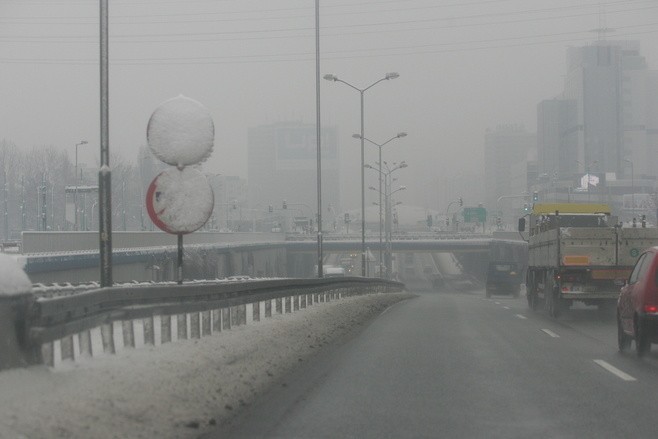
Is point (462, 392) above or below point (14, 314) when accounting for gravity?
below

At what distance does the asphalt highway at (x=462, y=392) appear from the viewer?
30.5 feet

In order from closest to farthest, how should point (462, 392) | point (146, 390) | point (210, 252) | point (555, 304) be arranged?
point (146, 390)
point (462, 392)
point (555, 304)
point (210, 252)

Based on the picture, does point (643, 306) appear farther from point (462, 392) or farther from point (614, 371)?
point (462, 392)

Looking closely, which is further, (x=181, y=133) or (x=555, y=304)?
(x=555, y=304)

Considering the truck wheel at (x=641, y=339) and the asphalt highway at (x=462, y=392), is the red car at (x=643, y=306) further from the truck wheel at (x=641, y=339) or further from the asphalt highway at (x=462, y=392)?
Answer: the asphalt highway at (x=462, y=392)

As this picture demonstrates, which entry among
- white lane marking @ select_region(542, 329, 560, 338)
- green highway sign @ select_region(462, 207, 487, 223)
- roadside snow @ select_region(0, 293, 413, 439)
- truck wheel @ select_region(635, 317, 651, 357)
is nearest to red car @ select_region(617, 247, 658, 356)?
truck wheel @ select_region(635, 317, 651, 357)

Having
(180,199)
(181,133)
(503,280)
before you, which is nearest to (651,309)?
Result: (180,199)

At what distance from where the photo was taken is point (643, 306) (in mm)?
15461

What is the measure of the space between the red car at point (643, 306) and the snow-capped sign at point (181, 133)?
6.65 meters

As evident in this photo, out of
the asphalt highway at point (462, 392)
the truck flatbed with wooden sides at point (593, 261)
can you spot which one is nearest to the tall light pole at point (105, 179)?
the asphalt highway at point (462, 392)

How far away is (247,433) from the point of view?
8.98 metres

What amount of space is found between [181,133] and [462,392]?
515cm

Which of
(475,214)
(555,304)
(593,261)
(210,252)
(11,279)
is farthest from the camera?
(475,214)

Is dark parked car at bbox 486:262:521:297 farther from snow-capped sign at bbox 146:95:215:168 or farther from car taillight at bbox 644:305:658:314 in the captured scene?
snow-capped sign at bbox 146:95:215:168
